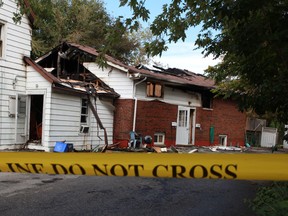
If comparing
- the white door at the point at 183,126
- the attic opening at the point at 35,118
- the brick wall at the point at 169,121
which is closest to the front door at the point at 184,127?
the white door at the point at 183,126

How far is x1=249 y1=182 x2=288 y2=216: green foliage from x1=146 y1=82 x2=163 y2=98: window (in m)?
11.7

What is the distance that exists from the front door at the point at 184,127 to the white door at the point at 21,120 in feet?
28.0

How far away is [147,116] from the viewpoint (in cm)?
1866

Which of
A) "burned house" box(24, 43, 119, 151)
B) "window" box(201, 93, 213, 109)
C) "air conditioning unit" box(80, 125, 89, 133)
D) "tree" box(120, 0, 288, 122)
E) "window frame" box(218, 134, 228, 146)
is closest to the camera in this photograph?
"tree" box(120, 0, 288, 122)

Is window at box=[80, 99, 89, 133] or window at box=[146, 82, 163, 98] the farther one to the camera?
window at box=[146, 82, 163, 98]

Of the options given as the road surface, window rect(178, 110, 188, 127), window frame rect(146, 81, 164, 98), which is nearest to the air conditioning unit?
window frame rect(146, 81, 164, 98)

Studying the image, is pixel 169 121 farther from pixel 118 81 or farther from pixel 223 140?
pixel 223 140

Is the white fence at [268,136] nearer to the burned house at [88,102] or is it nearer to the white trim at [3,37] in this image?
the burned house at [88,102]

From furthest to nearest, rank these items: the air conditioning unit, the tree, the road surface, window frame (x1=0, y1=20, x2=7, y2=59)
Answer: the air conditioning unit
window frame (x1=0, y1=20, x2=7, y2=59)
the road surface
the tree

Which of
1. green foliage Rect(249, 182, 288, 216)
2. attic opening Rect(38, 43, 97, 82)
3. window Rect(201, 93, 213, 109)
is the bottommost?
green foliage Rect(249, 182, 288, 216)

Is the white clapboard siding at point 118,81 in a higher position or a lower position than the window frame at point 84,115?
higher

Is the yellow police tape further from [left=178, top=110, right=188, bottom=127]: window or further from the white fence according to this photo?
the white fence

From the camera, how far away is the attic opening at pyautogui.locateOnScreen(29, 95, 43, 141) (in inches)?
642

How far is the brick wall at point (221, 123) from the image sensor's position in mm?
22219
